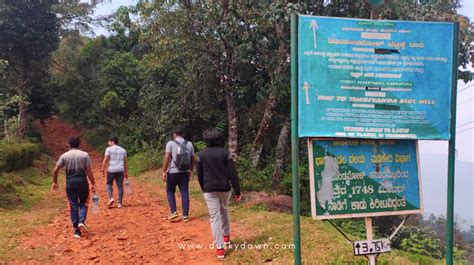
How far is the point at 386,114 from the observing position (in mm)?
3738

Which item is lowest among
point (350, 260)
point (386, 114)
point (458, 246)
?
point (458, 246)

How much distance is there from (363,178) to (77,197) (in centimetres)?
A: 463

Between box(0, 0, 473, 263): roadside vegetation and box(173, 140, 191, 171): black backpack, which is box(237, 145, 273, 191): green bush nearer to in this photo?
box(0, 0, 473, 263): roadside vegetation

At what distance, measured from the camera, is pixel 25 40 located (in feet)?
63.4

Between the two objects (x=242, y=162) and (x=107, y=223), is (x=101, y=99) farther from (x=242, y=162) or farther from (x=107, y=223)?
(x=107, y=223)

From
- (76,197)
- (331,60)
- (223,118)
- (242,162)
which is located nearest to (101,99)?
(223,118)

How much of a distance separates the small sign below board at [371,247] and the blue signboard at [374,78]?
3.22 ft

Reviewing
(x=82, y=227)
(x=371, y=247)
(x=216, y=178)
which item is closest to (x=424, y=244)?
(x=371, y=247)

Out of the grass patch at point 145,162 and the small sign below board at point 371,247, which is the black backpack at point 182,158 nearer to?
the small sign below board at point 371,247

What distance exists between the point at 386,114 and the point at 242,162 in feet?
24.6

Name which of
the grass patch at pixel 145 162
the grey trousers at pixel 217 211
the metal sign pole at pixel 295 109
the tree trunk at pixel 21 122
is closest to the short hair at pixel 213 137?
the grey trousers at pixel 217 211

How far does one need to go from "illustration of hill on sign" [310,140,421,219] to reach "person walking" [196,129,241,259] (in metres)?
1.79

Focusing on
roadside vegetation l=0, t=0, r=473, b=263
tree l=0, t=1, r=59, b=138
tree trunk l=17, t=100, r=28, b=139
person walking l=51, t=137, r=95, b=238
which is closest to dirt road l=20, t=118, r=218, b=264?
person walking l=51, t=137, r=95, b=238

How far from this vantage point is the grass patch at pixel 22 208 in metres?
6.38
